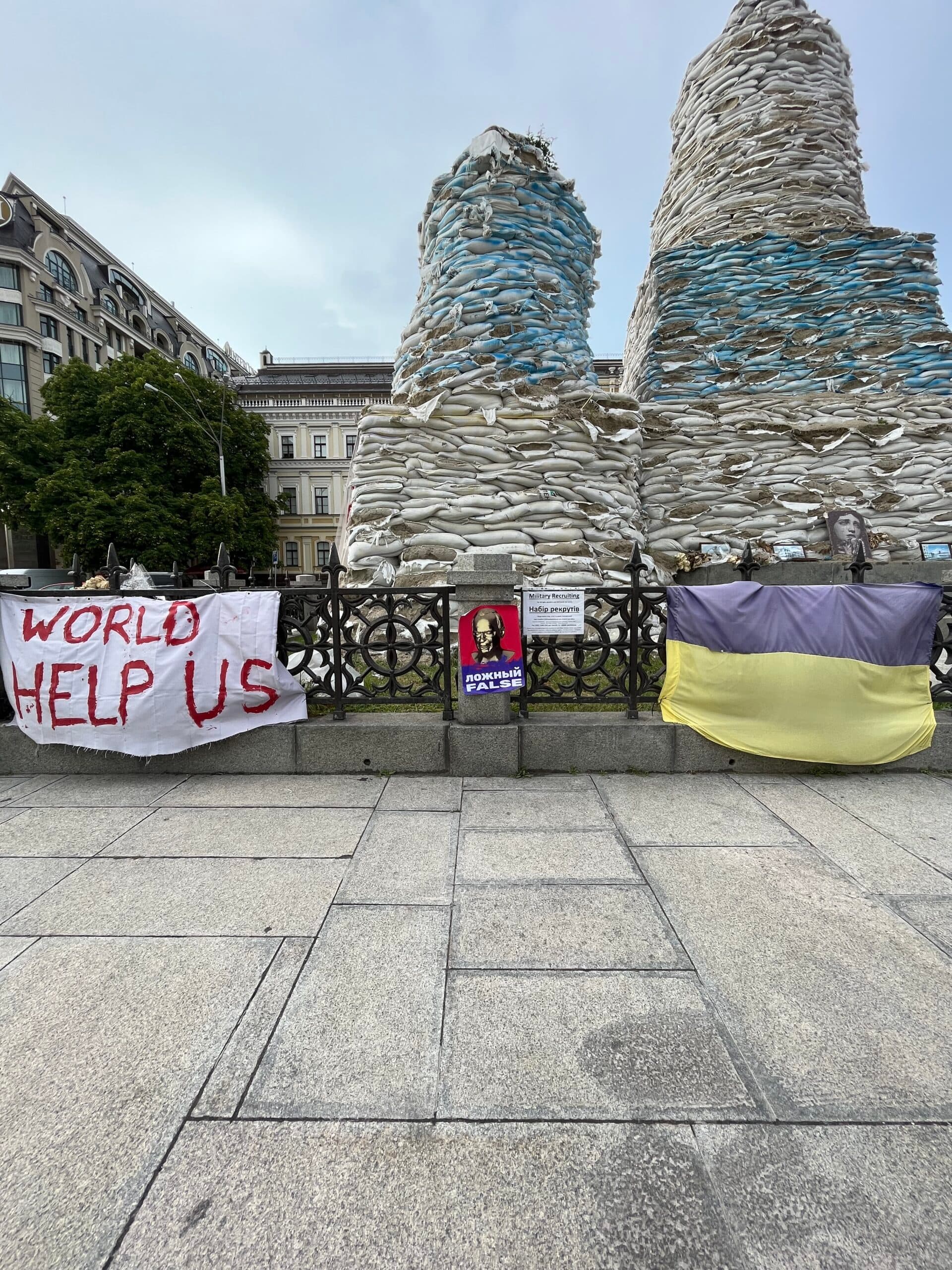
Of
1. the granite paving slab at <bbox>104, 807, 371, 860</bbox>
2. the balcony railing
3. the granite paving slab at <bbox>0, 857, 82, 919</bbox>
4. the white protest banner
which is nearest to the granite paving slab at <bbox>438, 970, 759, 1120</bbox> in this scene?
the granite paving slab at <bbox>104, 807, 371, 860</bbox>

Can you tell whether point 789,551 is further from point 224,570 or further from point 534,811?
point 224,570

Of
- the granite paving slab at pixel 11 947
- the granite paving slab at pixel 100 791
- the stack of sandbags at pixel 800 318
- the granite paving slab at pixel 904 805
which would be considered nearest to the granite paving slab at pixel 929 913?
the granite paving slab at pixel 904 805

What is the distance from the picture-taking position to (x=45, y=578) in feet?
76.9

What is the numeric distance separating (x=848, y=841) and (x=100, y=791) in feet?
16.2

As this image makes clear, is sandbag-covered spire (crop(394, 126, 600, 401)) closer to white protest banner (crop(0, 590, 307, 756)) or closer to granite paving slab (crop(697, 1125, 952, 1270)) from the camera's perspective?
white protest banner (crop(0, 590, 307, 756))

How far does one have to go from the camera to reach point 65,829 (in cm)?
351

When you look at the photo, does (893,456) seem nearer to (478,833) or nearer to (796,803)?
(796,803)

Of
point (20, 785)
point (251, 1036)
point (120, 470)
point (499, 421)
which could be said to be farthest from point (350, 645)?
point (120, 470)

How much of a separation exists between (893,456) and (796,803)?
822 cm

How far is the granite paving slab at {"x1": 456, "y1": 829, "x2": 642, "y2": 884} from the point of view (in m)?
2.89

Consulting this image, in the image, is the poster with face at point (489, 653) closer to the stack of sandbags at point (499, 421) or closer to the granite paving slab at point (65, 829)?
the granite paving slab at point (65, 829)

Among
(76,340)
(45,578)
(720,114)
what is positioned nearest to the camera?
(720,114)

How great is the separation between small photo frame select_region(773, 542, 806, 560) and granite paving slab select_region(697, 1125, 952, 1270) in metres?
8.80

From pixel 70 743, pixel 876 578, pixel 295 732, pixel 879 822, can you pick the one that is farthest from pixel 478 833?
pixel 876 578
